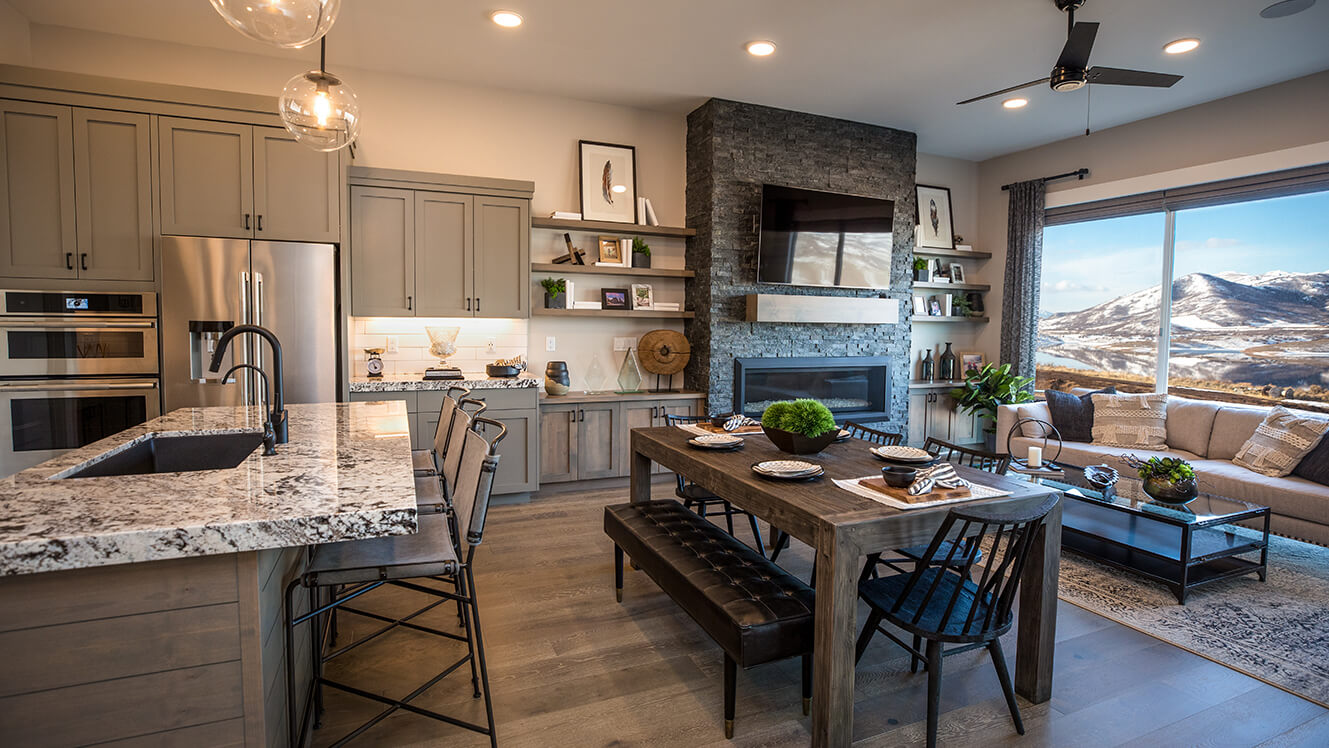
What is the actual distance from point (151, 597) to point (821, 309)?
4924 millimetres

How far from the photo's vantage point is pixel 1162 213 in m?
5.41

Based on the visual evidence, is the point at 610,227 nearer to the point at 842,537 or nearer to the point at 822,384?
the point at 822,384

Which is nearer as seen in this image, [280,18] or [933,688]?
[280,18]

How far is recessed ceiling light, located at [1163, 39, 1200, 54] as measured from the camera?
12.9 feet

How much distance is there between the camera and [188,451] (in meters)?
2.26

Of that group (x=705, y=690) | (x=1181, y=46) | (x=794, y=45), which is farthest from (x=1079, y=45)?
(x=705, y=690)

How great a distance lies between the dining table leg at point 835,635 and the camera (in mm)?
1862

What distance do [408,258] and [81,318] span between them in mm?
1773

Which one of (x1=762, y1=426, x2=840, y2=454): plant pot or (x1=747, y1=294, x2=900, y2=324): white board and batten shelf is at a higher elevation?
(x1=747, y1=294, x2=900, y2=324): white board and batten shelf

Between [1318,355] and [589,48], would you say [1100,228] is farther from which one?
[589,48]

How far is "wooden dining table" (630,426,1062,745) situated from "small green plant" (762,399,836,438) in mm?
126

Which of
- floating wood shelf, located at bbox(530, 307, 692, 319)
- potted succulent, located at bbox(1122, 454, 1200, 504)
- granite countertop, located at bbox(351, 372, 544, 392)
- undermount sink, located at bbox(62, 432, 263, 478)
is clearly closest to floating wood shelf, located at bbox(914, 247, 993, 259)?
floating wood shelf, located at bbox(530, 307, 692, 319)

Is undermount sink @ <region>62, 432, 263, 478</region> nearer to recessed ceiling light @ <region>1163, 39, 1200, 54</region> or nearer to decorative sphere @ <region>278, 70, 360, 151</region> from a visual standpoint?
decorative sphere @ <region>278, 70, 360, 151</region>

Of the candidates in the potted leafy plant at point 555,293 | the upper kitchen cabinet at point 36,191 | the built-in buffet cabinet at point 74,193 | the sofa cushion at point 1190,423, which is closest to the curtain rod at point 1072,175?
the sofa cushion at point 1190,423
